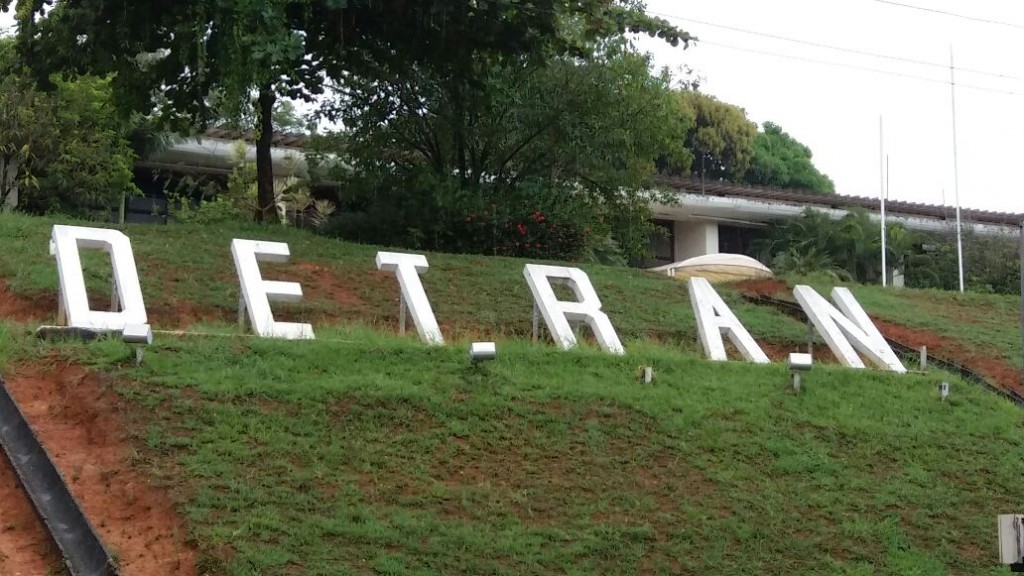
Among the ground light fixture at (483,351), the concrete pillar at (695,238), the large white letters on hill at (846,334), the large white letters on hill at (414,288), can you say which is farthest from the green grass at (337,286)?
the concrete pillar at (695,238)

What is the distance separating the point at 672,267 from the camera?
82.2ft

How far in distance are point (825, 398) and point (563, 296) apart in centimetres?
543

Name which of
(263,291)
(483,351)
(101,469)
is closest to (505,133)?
(263,291)

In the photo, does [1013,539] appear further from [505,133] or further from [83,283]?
[505,133]

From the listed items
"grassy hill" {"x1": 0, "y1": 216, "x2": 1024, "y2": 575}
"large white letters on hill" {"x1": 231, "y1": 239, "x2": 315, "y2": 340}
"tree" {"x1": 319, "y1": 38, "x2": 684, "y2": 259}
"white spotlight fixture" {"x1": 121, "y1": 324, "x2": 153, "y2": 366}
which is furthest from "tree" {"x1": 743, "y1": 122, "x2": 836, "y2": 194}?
"white spotlight fixture" {"x1": 121, "y1": 324, "x2": 153, "y2": 366}

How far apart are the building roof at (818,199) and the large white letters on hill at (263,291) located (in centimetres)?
1504

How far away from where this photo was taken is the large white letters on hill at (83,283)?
11344 mm

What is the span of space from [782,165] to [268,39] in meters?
34.5

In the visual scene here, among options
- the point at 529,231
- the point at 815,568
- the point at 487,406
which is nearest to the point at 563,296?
the point at 529,231

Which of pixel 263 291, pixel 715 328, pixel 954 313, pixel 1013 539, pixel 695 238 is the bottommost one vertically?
pixel 1013 539

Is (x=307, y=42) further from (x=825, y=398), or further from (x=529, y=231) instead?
(x=825, y=398)

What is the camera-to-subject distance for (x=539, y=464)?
10094mm

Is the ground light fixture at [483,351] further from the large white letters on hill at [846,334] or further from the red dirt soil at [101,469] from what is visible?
the large white letters on hill at [846,334]

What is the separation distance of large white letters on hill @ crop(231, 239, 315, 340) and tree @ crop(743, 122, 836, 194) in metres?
34.5
